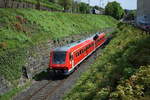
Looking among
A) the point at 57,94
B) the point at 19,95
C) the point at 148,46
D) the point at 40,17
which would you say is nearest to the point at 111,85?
the point at 148,46

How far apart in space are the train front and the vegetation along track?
1.03m

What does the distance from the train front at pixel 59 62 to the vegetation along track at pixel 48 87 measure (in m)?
1.03

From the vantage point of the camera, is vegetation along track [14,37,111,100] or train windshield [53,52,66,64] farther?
train windshield [53,52,66,64]

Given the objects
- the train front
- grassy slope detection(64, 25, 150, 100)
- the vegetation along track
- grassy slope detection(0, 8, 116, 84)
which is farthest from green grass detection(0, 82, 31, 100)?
grassy slope detection(64, 25, 150, 100)

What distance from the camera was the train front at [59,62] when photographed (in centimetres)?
2647

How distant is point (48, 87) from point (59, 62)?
3.03m

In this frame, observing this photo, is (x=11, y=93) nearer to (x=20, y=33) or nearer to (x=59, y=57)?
(x=59, y=57)

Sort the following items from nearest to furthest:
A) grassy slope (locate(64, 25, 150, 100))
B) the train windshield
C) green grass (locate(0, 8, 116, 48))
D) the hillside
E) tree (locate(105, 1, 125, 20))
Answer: grassy slope (locate(64, 25, 150, 100))
the hillside
the train windshield
green grass (locate(0, 8, 116, 48))
tree (locate(105, 1, 125, 20))

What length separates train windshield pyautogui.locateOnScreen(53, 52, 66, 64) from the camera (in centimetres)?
2661

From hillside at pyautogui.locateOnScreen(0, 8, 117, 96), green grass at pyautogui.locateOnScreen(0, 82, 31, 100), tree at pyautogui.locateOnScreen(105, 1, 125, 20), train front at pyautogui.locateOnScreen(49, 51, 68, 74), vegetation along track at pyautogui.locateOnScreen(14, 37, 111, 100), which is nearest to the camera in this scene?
green grass at pyautogui.locateOnScreen(0, 82, 31, 100)

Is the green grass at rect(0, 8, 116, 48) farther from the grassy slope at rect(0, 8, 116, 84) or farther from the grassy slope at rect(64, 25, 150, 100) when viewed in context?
the grassy slope at rect(64, 25, 150, 100)

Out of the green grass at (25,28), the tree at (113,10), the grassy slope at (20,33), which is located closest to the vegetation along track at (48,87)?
the grassy slope at (20,33)

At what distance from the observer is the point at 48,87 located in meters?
24.7

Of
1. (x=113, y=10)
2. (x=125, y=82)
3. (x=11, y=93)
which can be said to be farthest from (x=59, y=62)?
(x=113, y=10)
